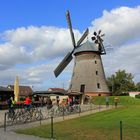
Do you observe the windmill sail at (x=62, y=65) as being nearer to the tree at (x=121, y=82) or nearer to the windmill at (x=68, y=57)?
the windmill at (x=68, y=57)

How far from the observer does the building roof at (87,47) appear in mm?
81188

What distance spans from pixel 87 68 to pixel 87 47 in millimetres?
4827

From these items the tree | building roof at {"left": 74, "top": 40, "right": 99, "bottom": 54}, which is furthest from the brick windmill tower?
the tree

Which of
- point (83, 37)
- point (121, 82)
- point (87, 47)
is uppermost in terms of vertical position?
point (83, 37)

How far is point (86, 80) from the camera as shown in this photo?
3159 inches

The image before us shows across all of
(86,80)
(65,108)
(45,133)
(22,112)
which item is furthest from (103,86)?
(45,133)

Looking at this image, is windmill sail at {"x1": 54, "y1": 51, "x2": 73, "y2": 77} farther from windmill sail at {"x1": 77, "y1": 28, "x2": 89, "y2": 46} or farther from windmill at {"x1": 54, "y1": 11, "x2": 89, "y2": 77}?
windmill sail at {"x1": 77, "y1": 28, "x2": 89, "y2": 46}

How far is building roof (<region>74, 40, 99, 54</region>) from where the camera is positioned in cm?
8119

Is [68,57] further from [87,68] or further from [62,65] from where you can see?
[87,68]

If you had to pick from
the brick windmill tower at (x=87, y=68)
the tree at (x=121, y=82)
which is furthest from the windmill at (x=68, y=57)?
the tree at (x=121, y=82)

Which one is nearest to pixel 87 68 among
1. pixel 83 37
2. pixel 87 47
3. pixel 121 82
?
pixel 87 47

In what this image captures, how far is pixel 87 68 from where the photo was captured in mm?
80750

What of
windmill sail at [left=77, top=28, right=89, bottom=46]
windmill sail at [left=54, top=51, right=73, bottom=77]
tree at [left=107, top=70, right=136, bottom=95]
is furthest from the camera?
tree at [left=107, top=70, right=136, bottom=95]

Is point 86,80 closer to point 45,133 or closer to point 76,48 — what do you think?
point 76,48
